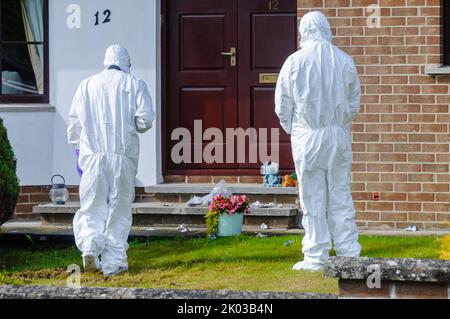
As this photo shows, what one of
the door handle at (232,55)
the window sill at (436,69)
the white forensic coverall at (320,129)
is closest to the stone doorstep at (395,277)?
the white forensic coverall at (320,129)

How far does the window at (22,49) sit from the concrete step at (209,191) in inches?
74.9

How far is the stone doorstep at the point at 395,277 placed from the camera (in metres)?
6.43

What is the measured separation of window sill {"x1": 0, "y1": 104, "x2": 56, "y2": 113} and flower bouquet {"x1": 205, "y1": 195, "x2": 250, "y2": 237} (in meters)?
2.77

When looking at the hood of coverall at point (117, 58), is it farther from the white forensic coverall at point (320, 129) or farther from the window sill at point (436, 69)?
the window sill at point (436, 69)

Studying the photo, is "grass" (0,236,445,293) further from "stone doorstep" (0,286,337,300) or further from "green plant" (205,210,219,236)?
"stone doorstep" (0,286,337,300)

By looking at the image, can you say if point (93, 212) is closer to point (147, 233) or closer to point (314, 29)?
point (147, 233)

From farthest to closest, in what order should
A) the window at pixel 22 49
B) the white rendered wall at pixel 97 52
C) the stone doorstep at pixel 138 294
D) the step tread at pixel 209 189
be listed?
the window at pixel 22 49, the white rendered wall at pixel 97 52, the step tread at pixel 209 189, the stone doorstep at pixel 138 294

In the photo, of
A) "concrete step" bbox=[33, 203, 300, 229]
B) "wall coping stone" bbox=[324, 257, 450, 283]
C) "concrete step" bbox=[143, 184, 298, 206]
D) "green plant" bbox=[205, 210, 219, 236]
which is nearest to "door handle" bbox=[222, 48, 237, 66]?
"concrete step" bbox=[143, 184, 298, 206]

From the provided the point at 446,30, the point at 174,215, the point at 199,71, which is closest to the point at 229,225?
the point at 174,215

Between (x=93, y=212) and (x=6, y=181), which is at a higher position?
(x=6, y=181)

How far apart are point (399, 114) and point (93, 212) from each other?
12.7 ft

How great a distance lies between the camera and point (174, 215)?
12445 millimetres

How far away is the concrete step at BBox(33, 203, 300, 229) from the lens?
1220cm

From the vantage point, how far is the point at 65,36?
13.3 meters
